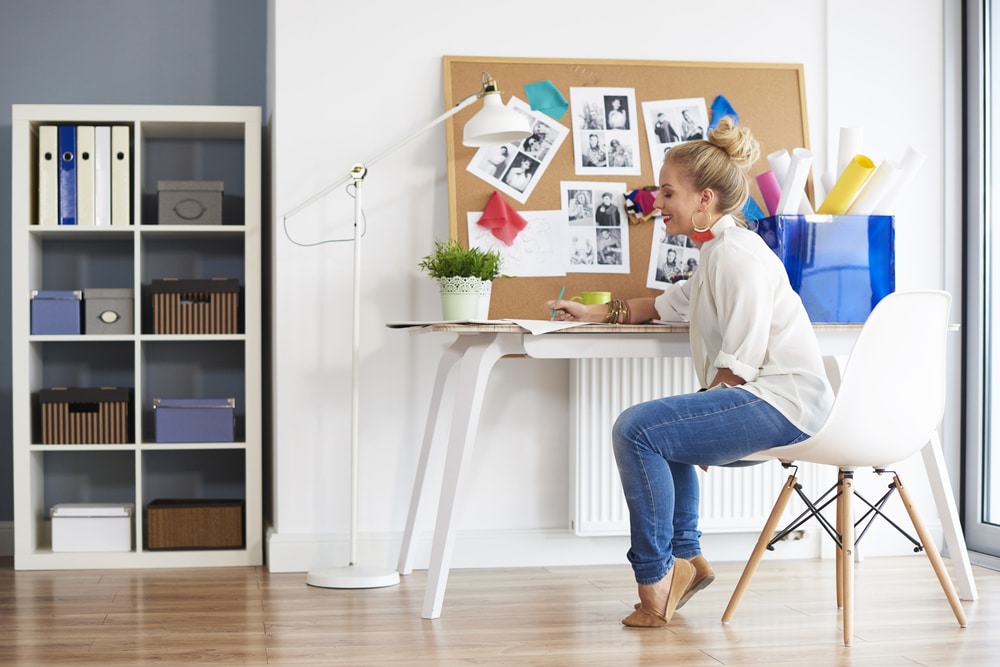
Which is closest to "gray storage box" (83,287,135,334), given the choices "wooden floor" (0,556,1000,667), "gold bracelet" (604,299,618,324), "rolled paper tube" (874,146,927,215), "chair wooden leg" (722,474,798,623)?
"wooden floor" (0,556,1000,667)

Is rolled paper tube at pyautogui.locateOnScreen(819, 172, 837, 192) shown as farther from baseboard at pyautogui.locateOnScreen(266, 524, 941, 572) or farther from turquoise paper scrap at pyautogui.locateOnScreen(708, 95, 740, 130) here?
baseboard at pyautogui.locateOnScreen(266, 524, 941, 572)

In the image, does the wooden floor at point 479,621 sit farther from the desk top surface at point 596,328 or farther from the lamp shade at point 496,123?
the lamp shade at point 496,123

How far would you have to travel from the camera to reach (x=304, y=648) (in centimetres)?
222

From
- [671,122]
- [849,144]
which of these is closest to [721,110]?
[671,122]

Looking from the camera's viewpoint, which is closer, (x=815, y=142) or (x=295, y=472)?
(x=295, y=472)

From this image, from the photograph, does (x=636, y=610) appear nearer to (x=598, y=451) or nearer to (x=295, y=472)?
(x=598, y=451)

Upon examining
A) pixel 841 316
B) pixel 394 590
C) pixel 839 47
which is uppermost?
pixel 839 47

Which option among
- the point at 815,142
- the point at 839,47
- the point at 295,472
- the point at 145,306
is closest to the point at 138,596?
the point at 295,472

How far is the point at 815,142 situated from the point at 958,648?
5.57 ft

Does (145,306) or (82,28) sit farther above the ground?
(82,28)

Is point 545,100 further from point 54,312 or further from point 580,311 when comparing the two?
point 54,312

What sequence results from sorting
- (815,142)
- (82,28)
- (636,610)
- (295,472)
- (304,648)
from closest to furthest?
(304,648) → (636,610) → (295,472) → (815,142) → (82,28)

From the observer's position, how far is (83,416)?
328 centimetres

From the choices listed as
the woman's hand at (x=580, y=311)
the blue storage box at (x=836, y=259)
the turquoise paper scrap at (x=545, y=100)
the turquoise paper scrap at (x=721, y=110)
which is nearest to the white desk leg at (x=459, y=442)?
the woman's hand at (x=580, y=311)
